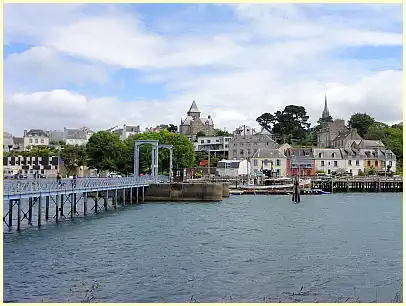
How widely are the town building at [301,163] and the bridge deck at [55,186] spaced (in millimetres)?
45267

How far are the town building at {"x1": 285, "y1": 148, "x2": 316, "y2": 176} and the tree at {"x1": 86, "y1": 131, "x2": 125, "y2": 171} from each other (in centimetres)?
3045

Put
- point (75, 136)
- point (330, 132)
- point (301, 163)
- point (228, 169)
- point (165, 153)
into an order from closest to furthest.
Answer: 1. point (165, 153)
2. point (301, 163)
3. point (228, 169)
4. point (330, 132)
5. point (75, 136)

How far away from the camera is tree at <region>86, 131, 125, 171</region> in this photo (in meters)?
93.4

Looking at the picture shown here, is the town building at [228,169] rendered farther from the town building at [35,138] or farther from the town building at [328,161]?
the town building at [35,138]

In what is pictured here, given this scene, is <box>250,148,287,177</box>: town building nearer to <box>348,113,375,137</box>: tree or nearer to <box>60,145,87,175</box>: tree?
<box>60,145,87,175</box>: tree

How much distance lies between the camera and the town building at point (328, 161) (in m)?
108

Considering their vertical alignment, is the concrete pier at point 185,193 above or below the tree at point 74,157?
below

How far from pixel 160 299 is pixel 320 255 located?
10981 millimetres

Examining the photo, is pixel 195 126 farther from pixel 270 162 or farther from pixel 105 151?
pixel 105 151

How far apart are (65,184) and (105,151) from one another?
163 feet

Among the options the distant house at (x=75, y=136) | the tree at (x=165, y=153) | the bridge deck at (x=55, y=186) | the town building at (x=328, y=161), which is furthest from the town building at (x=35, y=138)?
the bridge deck at (x=55, y=186)

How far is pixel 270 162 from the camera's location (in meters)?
107

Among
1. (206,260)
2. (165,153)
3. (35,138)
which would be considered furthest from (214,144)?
(206,260)

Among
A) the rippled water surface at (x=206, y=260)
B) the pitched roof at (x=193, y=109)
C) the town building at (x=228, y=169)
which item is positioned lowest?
the rippled water surface at (x=206, y=260)
